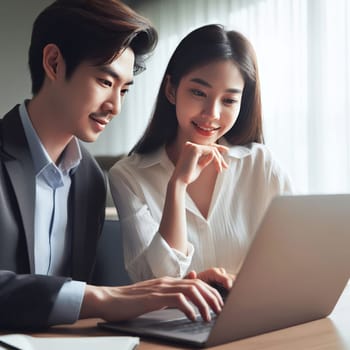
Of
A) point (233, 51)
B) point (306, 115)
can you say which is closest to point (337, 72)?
point (306, 115)

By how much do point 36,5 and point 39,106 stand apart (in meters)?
4.15

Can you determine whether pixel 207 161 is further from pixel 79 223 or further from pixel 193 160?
pixel 79 223

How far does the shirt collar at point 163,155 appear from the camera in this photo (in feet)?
5.82

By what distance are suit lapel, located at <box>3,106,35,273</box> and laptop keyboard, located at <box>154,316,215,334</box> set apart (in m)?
0.43

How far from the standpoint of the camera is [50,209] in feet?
4.91

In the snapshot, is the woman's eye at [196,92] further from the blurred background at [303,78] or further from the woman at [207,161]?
the blurred background at [303,78]

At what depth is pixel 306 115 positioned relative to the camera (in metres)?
3.83

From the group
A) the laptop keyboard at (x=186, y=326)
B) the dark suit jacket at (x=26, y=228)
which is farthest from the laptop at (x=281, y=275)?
the dark suit jacket at (x=26, y=228)

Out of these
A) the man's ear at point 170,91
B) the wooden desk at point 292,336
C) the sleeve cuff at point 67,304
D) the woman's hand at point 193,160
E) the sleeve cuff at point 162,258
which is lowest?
the sleeve cuff at point 162,258

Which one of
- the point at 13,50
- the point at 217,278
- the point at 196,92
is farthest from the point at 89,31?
the point at 13,50

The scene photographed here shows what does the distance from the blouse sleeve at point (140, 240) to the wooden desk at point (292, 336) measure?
0.39m

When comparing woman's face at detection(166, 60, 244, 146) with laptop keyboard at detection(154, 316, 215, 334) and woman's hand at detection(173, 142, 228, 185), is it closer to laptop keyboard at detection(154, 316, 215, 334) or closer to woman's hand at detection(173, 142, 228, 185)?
woman's hand at detection(173, 142, 228, 185)

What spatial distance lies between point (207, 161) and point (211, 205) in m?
0.20

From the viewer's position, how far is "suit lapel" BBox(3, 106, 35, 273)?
1.34m
